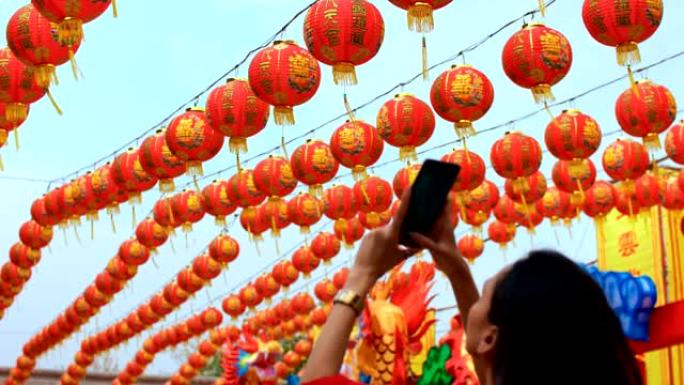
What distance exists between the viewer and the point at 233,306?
558 inches

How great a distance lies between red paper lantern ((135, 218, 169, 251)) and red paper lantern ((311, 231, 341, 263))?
158 cm

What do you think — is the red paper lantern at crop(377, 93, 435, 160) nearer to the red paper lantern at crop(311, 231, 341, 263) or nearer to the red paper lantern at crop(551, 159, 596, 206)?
the red paper lantern at crop(551, 159, 596, 206)

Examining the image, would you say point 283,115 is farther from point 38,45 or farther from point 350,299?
point 350,299

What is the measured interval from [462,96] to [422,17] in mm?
1292

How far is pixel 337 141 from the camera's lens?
6.60 metres

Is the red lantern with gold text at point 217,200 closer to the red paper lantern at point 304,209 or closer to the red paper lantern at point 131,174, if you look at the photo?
the red paper lantern at point 304,209

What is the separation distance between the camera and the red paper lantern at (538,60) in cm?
530

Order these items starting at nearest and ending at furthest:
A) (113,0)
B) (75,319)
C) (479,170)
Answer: (113,0)
(479,170)
(75,319)

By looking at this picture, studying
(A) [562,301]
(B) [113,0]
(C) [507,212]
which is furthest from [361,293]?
(C) [507,212]

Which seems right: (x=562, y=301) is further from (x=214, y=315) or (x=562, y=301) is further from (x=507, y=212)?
(x=214, y=315)

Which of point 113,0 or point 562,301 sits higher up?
point 113,0

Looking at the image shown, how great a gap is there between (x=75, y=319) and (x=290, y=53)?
35.6 feet

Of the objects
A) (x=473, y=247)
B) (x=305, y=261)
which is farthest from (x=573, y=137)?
(x=305, y=261)

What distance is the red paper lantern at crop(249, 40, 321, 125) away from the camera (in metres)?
5.34
